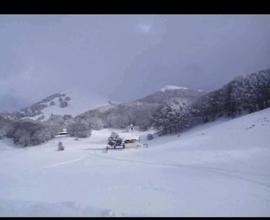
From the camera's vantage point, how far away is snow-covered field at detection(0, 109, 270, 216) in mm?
9414

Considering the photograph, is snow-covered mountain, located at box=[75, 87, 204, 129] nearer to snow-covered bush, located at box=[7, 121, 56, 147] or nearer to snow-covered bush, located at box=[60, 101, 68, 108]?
snow-covered bush, located at box=[7, 121, 56, 147]

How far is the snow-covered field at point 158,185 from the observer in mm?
9414

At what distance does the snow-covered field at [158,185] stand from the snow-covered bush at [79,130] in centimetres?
1861

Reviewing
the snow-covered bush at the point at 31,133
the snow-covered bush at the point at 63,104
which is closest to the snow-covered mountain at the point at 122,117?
the snow-covered bush at the point at 31,133

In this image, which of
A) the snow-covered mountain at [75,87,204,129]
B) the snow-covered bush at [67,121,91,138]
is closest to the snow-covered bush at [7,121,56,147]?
the snow-covered bush at [67,121,91,138]

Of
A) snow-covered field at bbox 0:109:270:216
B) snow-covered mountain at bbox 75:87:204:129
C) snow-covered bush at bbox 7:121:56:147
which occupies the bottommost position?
snow-covered field at bbox 0:109:270:216

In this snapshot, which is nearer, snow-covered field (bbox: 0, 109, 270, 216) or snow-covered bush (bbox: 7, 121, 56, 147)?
snow-covered field (bbox: 0, 109, 270, 216)

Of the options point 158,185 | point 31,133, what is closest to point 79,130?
point 31,133

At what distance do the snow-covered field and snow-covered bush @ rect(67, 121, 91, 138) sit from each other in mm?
18605

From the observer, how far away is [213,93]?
40.5 m

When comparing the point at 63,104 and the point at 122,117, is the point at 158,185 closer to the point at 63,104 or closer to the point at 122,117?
the point at 122,117

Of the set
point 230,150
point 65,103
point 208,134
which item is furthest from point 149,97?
point 230,150

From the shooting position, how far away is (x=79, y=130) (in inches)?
1662
